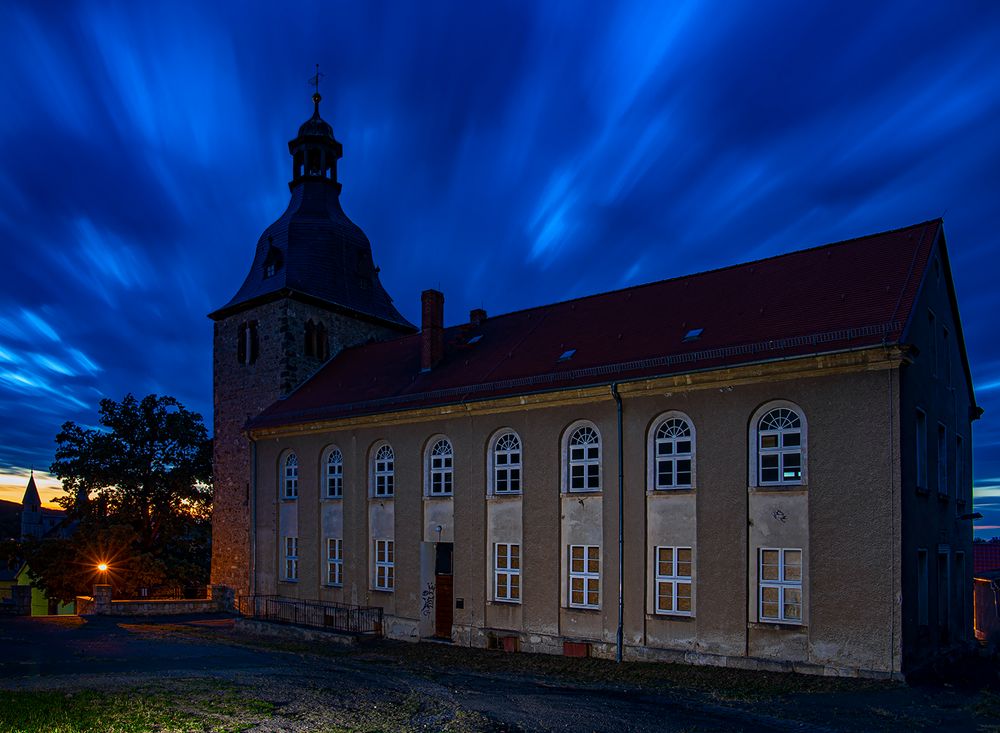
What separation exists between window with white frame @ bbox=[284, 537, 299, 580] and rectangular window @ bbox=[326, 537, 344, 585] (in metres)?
1.88

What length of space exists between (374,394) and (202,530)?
17791 millimetres

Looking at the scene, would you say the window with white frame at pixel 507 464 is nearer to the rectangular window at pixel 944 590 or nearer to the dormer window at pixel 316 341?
the rectangular window at pixel 944 590

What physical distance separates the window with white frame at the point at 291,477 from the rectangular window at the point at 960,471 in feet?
70.9

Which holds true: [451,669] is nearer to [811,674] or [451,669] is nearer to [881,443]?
[811,674]

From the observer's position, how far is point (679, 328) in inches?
878

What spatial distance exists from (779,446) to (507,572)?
8.61 meters

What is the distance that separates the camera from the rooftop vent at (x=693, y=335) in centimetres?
2128

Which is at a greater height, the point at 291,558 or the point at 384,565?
the point at 384,565

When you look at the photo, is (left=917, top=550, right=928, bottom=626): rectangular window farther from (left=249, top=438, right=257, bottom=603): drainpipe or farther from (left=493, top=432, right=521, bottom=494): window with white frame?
(left=249, top=438, right=257, bottom=603): drainpipe

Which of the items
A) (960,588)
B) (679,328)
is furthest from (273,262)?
(960,588)

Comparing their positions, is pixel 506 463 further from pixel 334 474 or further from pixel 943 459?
pixel 943 459

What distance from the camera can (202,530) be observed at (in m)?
41.0

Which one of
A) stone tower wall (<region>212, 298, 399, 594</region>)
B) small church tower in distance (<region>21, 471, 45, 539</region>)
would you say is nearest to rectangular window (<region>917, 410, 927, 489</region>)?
stone tower wall (<region>212, 298, 399, 594</region>)

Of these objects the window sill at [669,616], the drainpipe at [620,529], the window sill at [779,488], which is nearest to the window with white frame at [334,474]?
the drainpipe at [620,529]
